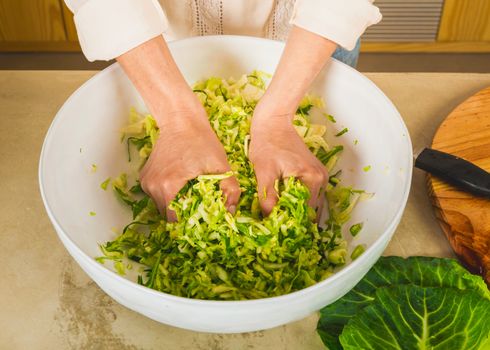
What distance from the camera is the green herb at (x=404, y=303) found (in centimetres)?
77

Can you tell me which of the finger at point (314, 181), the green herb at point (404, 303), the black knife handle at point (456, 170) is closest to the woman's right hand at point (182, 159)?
the finger at point (314, 181)

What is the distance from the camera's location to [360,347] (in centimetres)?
76

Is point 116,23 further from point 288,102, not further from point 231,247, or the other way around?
point 231,247

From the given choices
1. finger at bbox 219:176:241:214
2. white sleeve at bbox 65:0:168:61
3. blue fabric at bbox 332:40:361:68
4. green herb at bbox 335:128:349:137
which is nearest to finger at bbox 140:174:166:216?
finger at bbox 219:176:241:214

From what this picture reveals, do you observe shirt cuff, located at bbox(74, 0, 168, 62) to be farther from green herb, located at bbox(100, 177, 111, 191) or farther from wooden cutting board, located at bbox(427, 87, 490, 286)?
wooden cutting board, located at bbox(427, 87, 490, 286)

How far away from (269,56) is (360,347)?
23.6 inches

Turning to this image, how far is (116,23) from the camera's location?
0.95m

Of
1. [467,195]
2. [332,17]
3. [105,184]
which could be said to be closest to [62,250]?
[105,184]

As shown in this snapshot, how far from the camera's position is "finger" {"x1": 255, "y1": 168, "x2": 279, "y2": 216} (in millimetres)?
880

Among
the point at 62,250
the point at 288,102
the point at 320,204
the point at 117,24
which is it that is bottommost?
the point at 62,250

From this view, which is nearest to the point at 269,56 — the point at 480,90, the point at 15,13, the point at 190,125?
the point at 190,125

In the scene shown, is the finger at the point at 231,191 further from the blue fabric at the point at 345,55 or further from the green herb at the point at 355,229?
the blue fabric at the point at 345,55

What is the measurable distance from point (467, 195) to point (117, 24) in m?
0.67

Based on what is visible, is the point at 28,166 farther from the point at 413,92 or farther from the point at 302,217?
the point at 413,92
